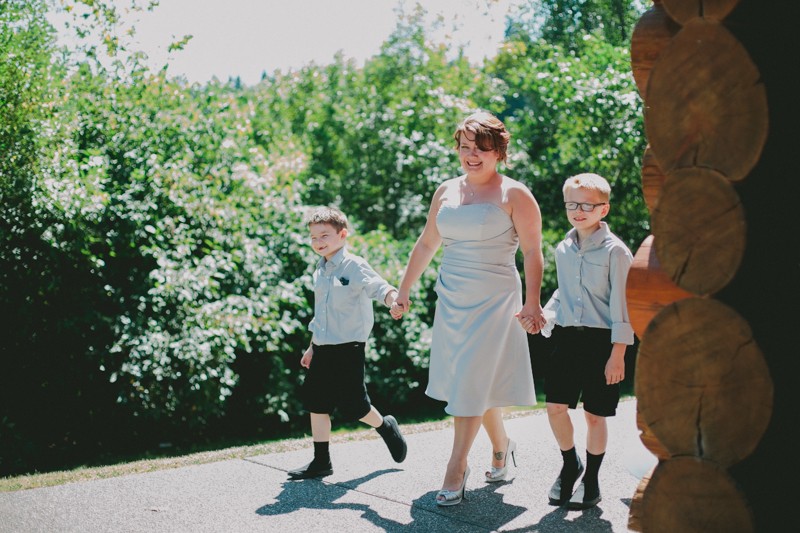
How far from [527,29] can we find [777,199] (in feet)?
48.7

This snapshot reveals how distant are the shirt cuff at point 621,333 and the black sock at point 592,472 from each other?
62 centimetres

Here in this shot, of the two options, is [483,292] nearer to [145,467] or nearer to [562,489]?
[562,489]

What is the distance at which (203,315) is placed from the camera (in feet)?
26.1

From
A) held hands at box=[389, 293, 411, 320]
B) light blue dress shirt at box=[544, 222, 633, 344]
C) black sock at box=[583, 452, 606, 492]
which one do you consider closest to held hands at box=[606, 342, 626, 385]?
light blue dress shirt at box=[544, 222, 633, 344]

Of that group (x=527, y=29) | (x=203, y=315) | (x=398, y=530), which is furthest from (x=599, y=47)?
(x=398, y=530)

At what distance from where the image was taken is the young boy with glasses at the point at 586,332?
14.6 feet

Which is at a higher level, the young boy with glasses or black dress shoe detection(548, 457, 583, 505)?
the young boy with glasses

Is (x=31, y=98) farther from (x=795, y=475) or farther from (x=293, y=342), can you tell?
(x=795, y=475)

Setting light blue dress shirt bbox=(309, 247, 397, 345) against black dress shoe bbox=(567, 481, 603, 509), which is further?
light blue dress shirt bbox=(309, 247, 397, 345)

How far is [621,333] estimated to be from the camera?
14.2ft

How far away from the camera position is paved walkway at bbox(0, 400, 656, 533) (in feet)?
14.2

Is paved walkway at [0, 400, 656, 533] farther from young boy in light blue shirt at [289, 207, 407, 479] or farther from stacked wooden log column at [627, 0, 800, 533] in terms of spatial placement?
stacked wooden log column at [627, 0, 800, 533]

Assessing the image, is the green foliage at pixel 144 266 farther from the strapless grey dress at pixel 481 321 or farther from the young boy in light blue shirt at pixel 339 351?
the strapless grey dress at pixel 481 321

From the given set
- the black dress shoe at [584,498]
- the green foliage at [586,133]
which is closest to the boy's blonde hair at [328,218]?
the black dress shoe at [584,498]
